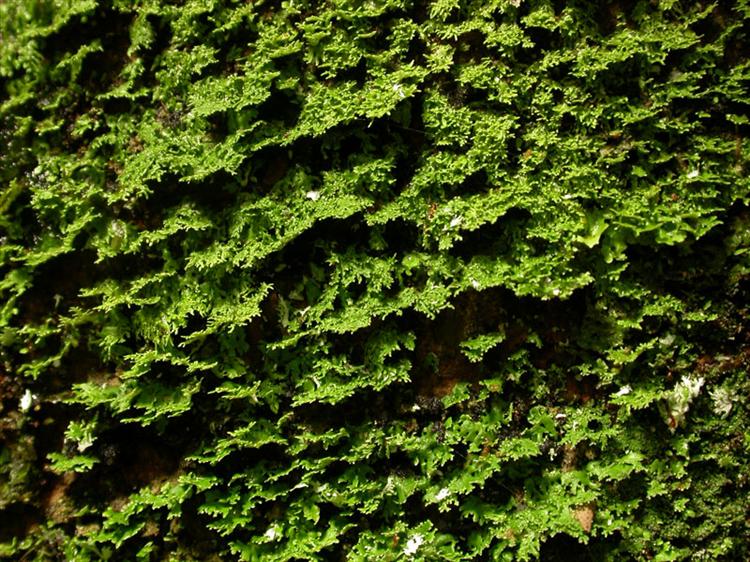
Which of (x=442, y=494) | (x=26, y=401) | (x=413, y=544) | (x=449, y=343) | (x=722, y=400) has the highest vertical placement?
(x=449, y=343)

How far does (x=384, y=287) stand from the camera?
283 cm

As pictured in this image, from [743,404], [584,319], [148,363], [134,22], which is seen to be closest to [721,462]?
[743,404]

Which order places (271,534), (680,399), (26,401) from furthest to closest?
(26,401) < (271,534) < (680,399)

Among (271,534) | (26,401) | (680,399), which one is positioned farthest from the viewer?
(26,401)

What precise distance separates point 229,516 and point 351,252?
162 cm

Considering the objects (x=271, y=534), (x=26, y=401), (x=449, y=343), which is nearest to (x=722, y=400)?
(x=449, y=343)

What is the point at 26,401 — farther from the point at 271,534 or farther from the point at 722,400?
the point at 722,400

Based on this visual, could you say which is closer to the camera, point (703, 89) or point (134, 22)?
point (703, 89)

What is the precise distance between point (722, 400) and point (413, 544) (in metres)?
1.83

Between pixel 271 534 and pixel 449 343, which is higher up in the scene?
pixel 449 343

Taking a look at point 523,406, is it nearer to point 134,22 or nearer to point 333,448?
point 333,448

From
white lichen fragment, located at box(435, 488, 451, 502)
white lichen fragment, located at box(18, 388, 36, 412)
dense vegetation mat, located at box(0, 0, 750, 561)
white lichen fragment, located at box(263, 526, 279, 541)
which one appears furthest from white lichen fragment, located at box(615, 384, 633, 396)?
white lichen fragment, located at box(18, 388, 36, 412)

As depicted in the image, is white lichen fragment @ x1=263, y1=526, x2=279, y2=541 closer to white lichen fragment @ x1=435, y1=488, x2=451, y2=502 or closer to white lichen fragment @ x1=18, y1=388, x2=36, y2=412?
white lichen fragment @ x1=435, y1=488, x2=451, y2=502

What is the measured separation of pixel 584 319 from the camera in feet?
9.18
